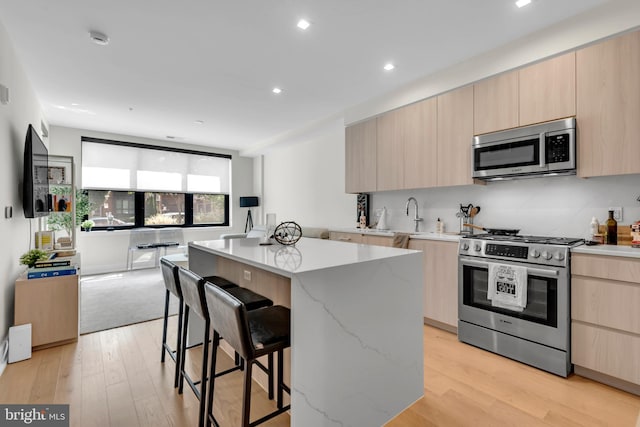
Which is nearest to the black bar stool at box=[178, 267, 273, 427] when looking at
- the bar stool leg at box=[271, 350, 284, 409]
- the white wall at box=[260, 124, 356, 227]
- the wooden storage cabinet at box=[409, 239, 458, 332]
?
the bar stool leg at box=[271, 350, 284, 409]

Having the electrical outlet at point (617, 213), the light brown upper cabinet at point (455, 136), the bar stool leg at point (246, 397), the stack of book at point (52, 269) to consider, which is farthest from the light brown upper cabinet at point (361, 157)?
the stack of book at point (52, 269)

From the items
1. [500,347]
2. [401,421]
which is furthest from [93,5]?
[500,347]

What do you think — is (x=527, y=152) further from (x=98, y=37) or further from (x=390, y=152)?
(x=98, y=37)

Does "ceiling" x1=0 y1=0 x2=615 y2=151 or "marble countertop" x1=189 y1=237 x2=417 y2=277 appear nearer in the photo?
"marble countertop" x1=189 y1=237 x2=417 y2=277

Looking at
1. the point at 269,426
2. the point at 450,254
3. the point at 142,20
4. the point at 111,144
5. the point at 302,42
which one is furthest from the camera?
the point at 111,144

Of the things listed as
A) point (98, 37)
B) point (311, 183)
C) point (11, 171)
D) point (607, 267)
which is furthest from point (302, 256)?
point (311, 183)

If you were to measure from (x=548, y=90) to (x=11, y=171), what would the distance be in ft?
15.5

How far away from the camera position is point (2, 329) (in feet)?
7.97

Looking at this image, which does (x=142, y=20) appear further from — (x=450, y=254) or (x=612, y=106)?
(x=612, y=106)

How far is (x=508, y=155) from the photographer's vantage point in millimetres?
2758

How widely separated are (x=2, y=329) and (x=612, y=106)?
16.3 feet

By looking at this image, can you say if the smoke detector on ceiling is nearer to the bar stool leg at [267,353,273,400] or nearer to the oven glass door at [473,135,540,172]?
the bar stool leg at [267,353,273,400]

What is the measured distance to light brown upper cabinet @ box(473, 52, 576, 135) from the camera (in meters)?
2.43

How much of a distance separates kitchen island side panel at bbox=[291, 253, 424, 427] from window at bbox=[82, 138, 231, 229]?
6131 mm
